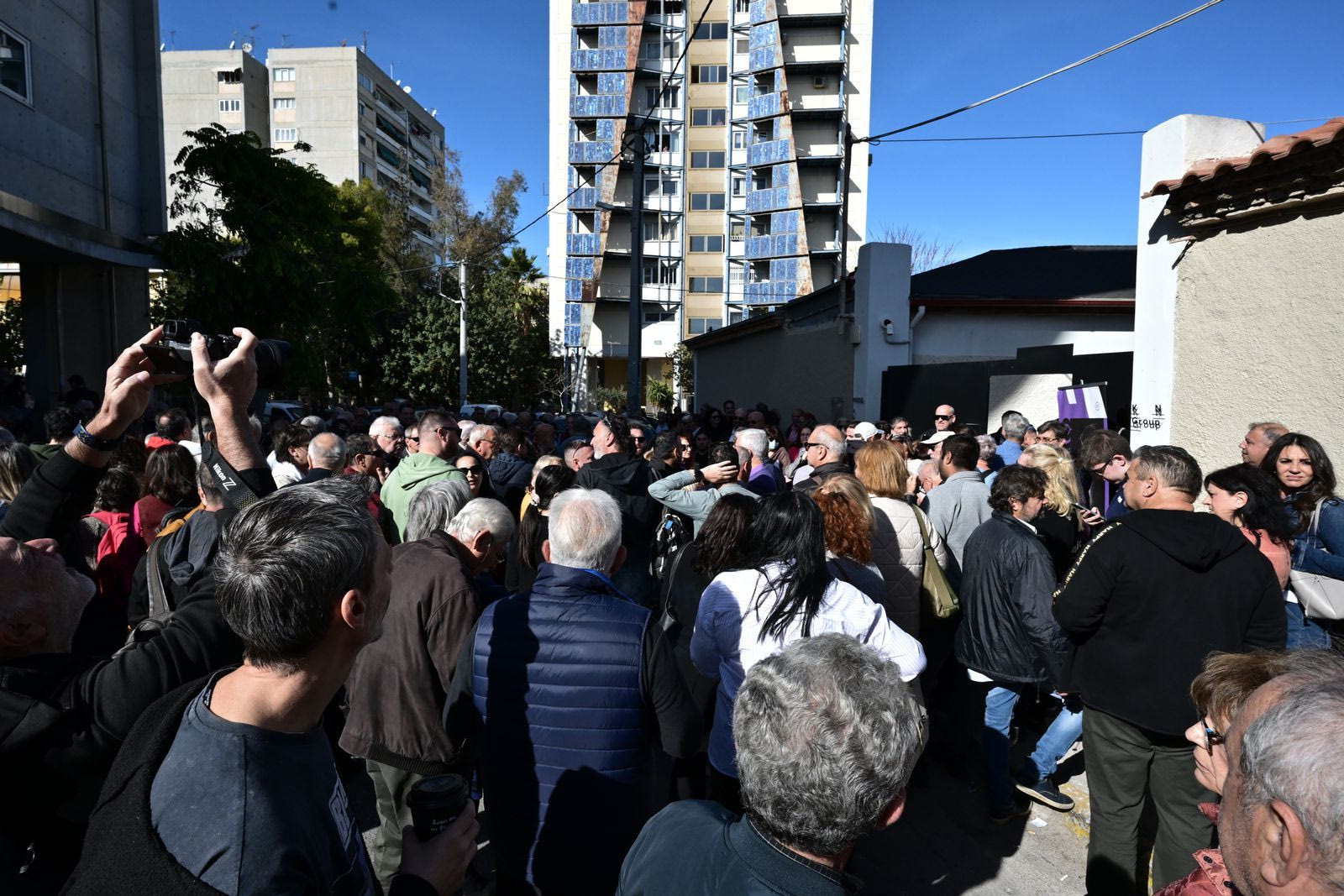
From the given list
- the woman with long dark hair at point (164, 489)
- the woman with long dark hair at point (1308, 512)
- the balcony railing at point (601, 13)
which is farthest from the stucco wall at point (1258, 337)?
the balcony railing at point (601, 13)

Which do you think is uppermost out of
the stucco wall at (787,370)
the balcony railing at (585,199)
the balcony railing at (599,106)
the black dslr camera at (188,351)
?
the balcony railing at (599,106)

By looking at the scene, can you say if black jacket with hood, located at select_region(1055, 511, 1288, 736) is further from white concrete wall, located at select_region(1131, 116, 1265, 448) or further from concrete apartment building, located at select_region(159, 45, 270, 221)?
concrete apartment building, located at select_region(159, 45, 270, 221)

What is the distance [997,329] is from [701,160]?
38.5 metres

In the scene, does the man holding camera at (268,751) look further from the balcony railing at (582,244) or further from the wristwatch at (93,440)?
the balcony railing at (582,244)

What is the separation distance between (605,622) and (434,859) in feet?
3.51

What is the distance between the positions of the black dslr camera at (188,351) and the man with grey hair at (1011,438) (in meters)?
6.14

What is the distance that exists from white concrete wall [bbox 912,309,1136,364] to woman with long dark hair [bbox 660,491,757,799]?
36.0 ft

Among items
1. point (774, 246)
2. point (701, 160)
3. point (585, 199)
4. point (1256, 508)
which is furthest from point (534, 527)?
point (701, 160)

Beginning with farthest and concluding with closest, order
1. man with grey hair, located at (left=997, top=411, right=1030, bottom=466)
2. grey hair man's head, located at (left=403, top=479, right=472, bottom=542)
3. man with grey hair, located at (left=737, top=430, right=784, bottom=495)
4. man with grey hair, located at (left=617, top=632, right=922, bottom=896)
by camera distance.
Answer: man with grey hair, located at (left=997, top=411, right=1030, bottom=466) → man with grey hair, located at (left=737, top=430, right=784, bottom=495) → grey hair man's head, located at (left=403, top=479, right=472, bottom=542) → man with grey hair, located at (left=617, top=632, right=922, bottom=896)

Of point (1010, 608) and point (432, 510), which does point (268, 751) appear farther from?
point (1010, 608)

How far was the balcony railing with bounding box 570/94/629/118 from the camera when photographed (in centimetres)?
4631

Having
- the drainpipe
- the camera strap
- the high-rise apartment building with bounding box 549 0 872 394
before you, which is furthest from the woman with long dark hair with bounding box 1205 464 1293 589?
the high-rise apartment building with bounding box 549 0 872 394

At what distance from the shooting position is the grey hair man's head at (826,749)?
145cm

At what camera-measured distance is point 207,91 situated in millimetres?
60250
